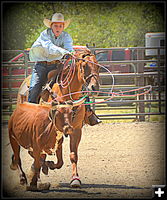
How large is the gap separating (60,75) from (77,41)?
16.4m

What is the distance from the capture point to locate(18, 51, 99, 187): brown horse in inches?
193

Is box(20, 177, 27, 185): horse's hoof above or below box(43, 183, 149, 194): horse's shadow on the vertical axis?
above

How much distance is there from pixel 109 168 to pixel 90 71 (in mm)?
1799

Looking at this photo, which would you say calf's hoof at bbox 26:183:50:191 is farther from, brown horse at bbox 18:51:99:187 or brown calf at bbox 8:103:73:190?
brown horse at bbox 18:51:99:187

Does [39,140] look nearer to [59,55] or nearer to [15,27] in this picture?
[59,55]

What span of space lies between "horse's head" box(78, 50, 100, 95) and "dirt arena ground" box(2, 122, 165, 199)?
124 centimetres

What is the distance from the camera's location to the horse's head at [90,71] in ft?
15.8

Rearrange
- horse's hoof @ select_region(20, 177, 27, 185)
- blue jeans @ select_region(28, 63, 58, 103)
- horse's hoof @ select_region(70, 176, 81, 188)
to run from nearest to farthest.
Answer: horse's hoof @ select_region(70, 176, 81, 188) → horse's hoof @ select_region(20, 177, 27, 185) → blue jeans @ select_region(28, 63, 58, 103)

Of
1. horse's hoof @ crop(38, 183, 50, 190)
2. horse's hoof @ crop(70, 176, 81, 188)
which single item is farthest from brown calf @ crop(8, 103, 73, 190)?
horse's hoof @ crop(70, 176, 81, 188)

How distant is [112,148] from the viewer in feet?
24.6

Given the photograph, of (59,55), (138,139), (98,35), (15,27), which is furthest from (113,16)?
(59,55)

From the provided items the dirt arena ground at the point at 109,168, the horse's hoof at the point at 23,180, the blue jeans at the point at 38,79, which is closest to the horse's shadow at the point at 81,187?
the dirt arena ground at the point at 109,168

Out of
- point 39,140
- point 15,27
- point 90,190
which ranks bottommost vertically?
point 90,190

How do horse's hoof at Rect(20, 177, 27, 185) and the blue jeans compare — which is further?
the blue jeans
